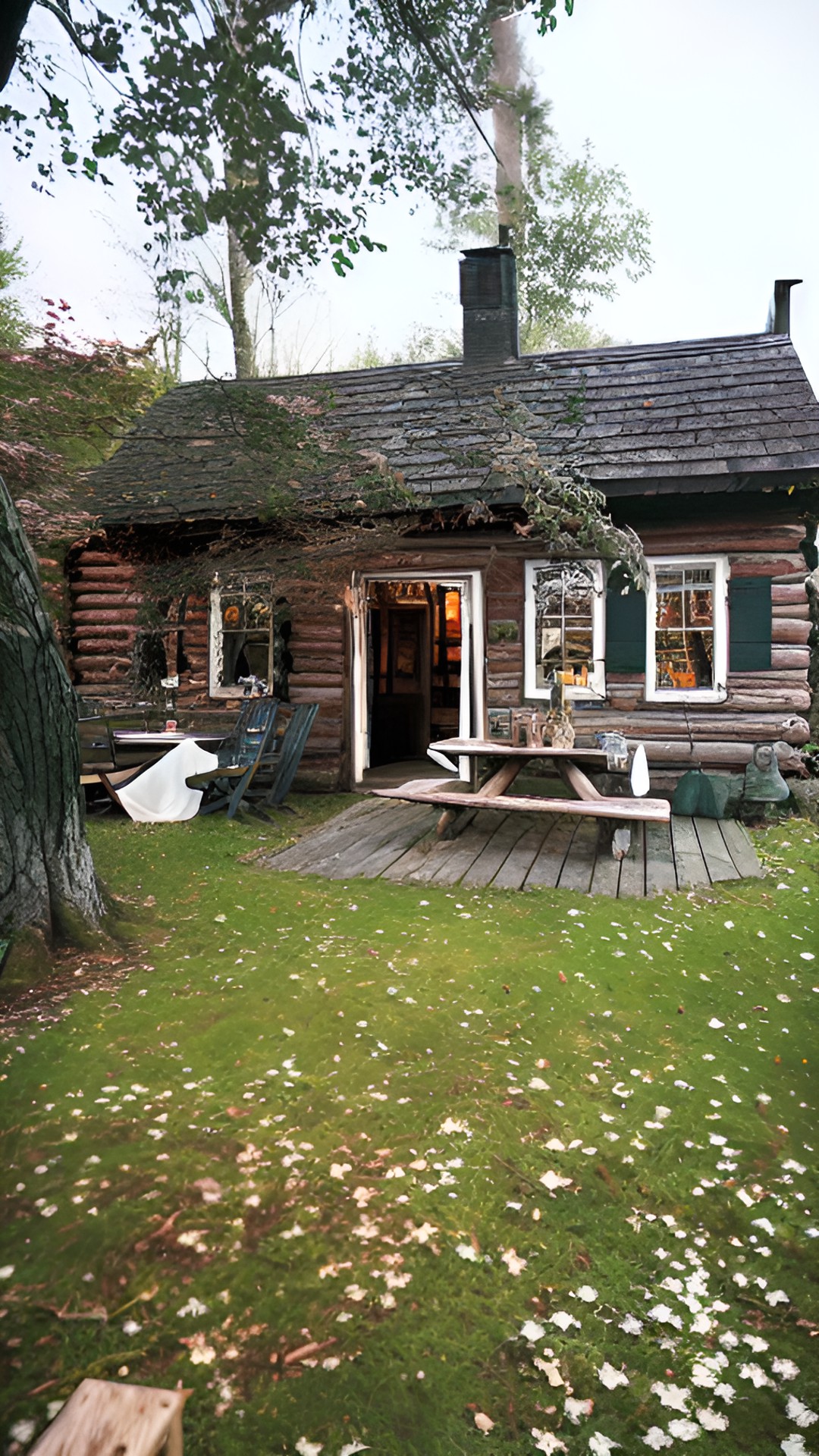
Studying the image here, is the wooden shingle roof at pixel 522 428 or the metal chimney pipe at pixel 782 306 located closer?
the wooden shingle roof at pixel 522 428

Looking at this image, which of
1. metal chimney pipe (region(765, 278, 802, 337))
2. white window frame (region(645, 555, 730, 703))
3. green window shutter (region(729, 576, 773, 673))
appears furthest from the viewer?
metal chimney pipe (region(765, 278, 802, 337))

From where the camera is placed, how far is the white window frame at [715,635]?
867 cm

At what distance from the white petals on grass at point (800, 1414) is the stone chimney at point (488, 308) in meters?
11.6

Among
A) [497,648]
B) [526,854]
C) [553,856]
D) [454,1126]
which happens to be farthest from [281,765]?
[454,1126]

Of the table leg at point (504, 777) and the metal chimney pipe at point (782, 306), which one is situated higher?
the metal chimney pipe at point (782, 306)

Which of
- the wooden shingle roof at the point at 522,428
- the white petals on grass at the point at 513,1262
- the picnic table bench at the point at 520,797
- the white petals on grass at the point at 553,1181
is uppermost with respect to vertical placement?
the wooden shingle roof at the point at 522,428

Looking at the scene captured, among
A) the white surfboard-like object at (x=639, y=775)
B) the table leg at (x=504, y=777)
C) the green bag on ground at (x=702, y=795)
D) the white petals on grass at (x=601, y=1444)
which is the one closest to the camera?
the white petals on grass at (x=601, y=1444)

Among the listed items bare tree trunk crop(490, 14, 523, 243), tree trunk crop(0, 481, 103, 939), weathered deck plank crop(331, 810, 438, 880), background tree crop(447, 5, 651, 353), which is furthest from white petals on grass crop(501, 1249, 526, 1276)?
background tree crop(447, 5, 651, 353)

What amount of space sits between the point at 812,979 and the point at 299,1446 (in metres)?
3.57

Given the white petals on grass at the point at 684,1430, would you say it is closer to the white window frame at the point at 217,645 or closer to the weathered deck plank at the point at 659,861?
the weathered deck plank at the point at 659,861

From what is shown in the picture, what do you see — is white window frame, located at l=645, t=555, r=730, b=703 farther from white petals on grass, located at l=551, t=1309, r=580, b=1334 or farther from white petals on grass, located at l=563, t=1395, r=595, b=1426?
white petals on grass, located at l=563, t=1395, r=595, b=1426

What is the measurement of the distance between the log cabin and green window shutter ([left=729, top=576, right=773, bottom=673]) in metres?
0.02

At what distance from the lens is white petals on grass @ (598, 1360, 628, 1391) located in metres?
1.89

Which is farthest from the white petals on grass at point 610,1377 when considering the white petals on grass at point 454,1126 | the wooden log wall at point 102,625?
the wooden log wall at point 102,625
